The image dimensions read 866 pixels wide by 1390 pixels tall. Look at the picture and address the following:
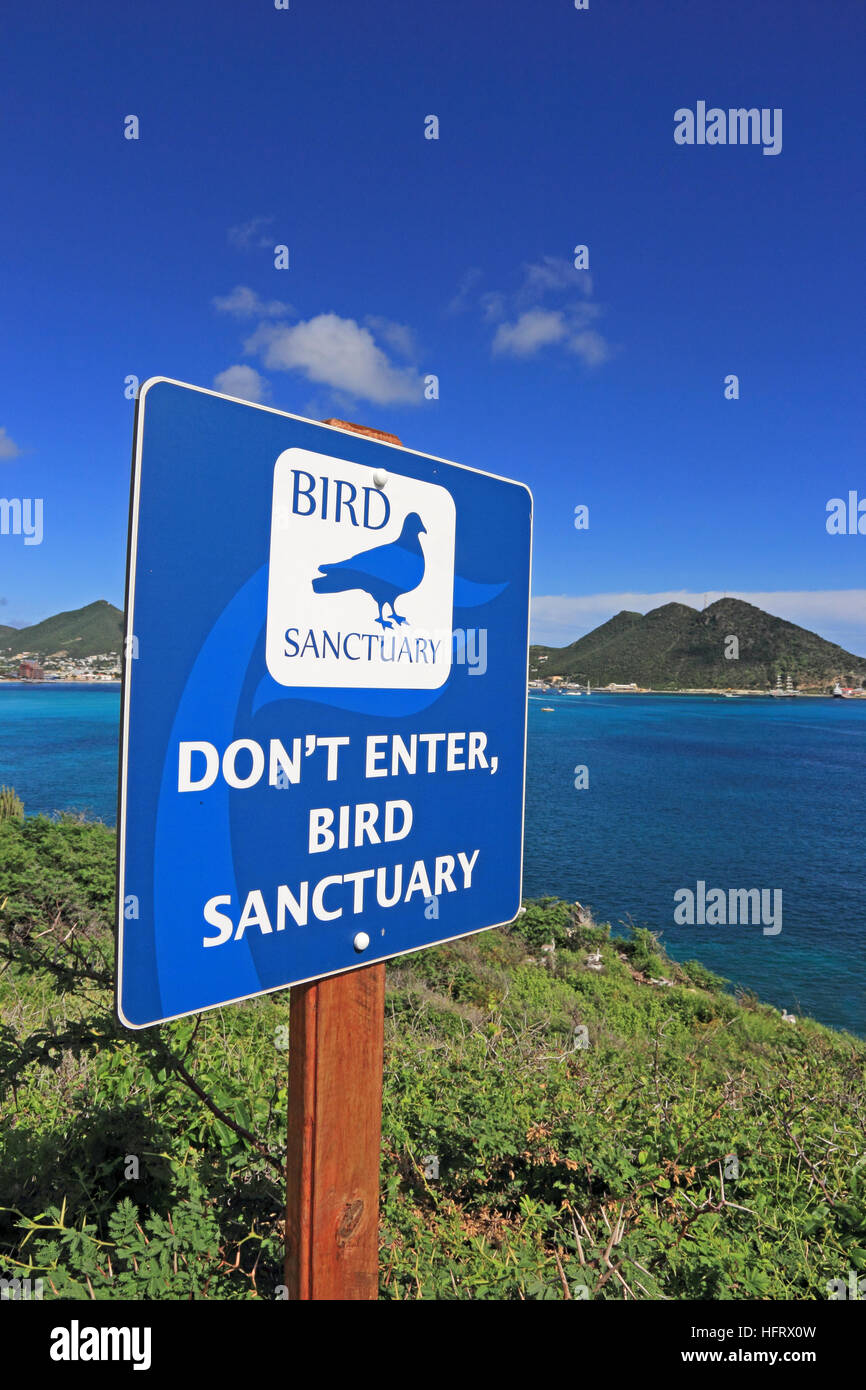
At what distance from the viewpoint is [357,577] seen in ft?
4.61

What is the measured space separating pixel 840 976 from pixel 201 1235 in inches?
970

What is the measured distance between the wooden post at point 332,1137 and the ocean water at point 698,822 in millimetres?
19852

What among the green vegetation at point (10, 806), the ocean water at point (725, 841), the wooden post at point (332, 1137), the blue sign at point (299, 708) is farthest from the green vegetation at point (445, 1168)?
the ocean water at point (725, 841)

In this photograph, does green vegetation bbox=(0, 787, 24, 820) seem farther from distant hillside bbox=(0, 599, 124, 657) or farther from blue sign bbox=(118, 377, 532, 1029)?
distant hillside bbox=(0, 599, 124, 657)

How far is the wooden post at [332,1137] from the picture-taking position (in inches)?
53.8

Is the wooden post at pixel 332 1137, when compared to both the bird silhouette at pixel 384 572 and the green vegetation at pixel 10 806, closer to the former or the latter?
the bird silhouette at pixel 384 572

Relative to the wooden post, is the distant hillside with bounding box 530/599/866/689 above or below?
above

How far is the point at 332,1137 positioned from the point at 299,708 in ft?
2.57

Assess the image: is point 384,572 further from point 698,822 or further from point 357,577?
point 698,822

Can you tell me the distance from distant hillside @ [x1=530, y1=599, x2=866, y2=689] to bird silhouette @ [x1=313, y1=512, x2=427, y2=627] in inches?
4626

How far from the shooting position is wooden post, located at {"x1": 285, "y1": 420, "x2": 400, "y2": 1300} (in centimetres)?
137

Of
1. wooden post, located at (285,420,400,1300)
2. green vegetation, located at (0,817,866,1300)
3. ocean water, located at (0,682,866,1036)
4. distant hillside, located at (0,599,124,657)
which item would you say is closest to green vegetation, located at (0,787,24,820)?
green vegetation, located at (0,817,866,1300)

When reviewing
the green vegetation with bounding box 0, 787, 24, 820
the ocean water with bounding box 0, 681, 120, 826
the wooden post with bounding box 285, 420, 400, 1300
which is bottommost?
the ocean water with bounding box 0, 681, 120, 826
